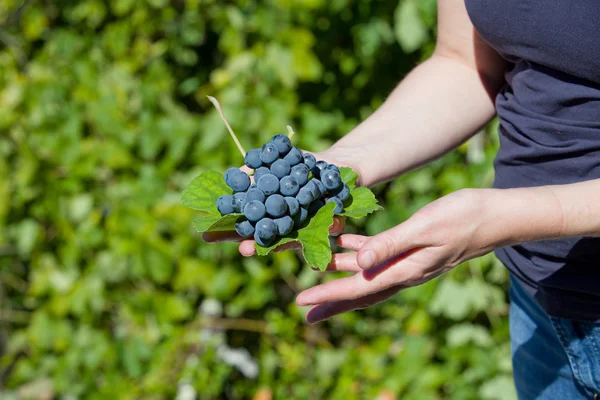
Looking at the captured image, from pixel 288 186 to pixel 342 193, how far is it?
0.11 m

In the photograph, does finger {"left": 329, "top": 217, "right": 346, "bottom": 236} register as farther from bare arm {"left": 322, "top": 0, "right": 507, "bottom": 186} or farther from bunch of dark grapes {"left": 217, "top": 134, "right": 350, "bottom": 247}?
bare arm {"left": 322, "top": 0, "right": 507, "bottom": 186}

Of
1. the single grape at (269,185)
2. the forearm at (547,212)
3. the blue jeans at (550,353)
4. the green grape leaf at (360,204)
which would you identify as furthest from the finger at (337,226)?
the blue jeans at (550,353)

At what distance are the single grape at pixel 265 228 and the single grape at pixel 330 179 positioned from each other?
4.5 inches

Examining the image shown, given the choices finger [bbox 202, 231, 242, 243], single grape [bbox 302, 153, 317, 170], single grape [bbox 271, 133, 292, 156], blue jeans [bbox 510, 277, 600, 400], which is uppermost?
single grape [bbox 271, 133, 292, 156]

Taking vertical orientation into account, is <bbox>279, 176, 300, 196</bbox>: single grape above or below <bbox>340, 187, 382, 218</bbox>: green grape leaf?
above

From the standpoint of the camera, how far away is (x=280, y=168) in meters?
1.00

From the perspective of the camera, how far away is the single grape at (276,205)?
959mm

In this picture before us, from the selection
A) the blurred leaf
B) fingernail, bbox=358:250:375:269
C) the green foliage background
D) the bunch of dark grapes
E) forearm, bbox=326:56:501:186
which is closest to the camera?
fingernail, bbox=358:250:375:269

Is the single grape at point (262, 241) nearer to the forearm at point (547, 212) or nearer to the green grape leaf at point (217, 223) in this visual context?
the green grape leaf at point (217, 223)

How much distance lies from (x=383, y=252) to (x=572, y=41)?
17.0 inches

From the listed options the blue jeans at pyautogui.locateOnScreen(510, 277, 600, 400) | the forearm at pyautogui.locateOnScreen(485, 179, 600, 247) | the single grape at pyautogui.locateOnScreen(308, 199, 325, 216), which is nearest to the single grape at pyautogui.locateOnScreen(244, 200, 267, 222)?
the single grape at pyautogui.locateOnScreen(308, 199, 325, 216)

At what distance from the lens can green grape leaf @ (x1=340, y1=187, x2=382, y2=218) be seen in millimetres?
1016

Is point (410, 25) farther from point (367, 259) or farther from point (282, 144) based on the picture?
point (367, 259)

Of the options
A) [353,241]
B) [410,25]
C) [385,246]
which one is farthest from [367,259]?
[410,25]
